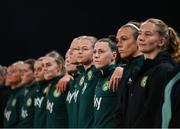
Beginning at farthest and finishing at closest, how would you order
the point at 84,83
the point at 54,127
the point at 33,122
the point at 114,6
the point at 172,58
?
the point at 114,6
the point at 33,122
the point at 54,127
the point at 84,83
the point at 172,58

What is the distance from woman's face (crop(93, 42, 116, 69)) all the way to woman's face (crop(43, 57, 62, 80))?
1008 millimetres

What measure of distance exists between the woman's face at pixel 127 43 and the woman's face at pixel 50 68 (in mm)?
1405

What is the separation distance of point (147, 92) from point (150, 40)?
35 centimetres

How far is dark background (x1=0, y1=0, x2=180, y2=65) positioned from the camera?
654 centimetres

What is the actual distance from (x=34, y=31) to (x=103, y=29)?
110 centimetres

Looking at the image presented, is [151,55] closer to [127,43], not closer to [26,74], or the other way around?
[127,43]

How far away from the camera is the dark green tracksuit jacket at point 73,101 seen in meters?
4.28

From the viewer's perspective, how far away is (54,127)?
15.2 feet

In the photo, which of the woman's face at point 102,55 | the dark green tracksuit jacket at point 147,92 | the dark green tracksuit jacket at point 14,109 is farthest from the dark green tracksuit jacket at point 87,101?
the dark green tracksuit jacket at point 14,109

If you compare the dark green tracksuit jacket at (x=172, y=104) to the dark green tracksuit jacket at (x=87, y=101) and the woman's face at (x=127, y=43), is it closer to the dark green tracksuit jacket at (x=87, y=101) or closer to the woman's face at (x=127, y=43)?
the woman's face at (x=127, y=43)

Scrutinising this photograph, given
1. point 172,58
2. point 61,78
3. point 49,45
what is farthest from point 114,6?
point 172,58

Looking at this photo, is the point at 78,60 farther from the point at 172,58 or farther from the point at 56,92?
the point at 172,58

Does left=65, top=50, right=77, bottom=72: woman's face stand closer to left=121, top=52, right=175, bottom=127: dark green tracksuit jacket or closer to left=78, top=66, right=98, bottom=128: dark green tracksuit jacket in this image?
left=78, top=66, right=98, bottom=128: dark green tracksuit jacket

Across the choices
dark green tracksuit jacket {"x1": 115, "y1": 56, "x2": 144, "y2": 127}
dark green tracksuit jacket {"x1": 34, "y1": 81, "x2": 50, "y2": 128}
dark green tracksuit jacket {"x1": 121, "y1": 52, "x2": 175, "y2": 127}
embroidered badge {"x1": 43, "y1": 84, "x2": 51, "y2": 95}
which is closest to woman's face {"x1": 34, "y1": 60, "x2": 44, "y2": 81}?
dark green tracksuit jacket {"x1": 34, "y1": 81, "x2": 50, "y2": 128}
